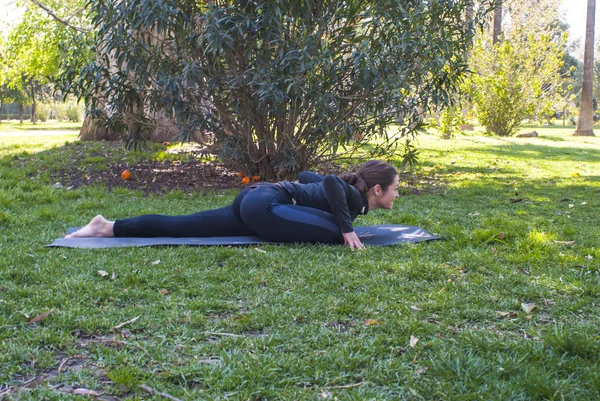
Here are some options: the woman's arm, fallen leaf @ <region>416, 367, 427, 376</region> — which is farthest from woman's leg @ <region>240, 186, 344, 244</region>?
fallen leaf @ <region>416, 367, 427, 376</region>

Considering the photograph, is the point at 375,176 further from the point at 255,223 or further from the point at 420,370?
the point at 420,370

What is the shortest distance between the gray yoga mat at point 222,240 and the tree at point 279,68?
2.12 m

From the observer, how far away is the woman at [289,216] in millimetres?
4730

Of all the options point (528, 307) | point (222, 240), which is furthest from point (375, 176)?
point (528, 307)

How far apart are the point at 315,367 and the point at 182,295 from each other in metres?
1.25

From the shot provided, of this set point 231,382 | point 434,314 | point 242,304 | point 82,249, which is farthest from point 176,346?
point 82,249

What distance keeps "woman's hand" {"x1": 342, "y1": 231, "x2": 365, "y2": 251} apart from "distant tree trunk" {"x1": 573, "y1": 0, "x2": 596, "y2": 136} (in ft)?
72.4

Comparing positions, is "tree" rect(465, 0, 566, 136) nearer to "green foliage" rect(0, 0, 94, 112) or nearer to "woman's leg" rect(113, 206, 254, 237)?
"green foliage" rect(0, 0, 94, 112)

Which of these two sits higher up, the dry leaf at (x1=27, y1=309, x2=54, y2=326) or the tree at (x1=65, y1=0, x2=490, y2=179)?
the tree at (x1=65, y1=0, x2=490, y2=179)

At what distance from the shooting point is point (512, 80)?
19.2 m

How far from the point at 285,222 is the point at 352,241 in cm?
58

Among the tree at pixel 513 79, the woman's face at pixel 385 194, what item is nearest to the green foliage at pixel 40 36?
the woman's face at pixel 385 194

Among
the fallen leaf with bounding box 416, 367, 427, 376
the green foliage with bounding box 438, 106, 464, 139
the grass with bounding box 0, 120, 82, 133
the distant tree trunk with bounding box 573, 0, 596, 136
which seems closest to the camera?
the fallen leaf with bounding box 416, 367, 427, 376

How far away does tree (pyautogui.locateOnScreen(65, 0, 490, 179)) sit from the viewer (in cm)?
655
